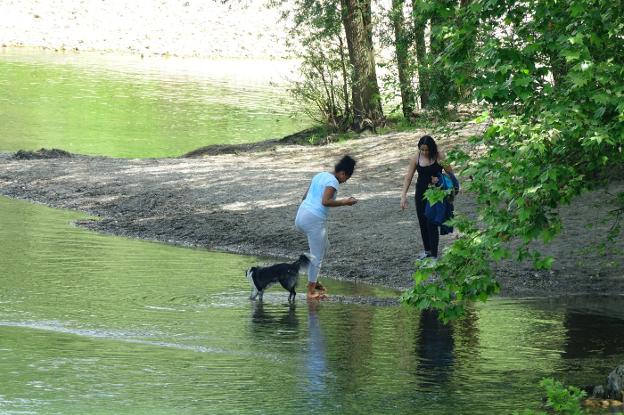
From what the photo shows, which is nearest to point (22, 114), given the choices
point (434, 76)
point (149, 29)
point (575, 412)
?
point (434, 76)

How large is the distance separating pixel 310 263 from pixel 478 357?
274 cm

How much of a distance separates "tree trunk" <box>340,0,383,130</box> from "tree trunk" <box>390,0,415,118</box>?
1.34 metres

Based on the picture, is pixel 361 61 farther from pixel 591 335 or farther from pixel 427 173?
pixel 591 335

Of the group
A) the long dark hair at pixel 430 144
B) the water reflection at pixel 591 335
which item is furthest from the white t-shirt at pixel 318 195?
the water reflection at pixel 591 335

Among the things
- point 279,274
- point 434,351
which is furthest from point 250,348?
point 279,274

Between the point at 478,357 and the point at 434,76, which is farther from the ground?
the point at 434,76

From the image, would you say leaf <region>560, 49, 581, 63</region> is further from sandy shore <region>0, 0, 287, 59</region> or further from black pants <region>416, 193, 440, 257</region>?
sandy shore <region>0, 0, 287, 59</region>

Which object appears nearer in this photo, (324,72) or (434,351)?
(434,351)

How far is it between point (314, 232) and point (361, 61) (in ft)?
46.2

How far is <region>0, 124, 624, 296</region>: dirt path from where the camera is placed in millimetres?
14633

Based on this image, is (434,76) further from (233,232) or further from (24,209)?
(24,209)

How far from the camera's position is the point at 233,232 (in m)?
17.5

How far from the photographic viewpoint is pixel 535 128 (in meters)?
7.59

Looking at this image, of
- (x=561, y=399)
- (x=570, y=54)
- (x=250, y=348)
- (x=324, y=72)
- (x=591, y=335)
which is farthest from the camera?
(x=324, y=72)
